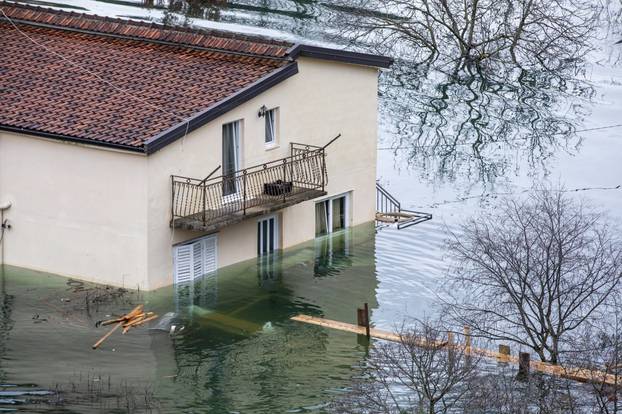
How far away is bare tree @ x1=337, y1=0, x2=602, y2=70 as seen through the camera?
6794 centimetres

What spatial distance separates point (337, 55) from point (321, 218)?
4.81 meters

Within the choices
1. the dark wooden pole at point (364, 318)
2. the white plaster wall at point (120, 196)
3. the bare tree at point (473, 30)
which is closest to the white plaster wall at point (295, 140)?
the white plaster wall at point (120, 196)

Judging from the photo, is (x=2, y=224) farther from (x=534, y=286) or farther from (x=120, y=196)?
(x=534, y=286)

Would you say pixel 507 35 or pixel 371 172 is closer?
pixel 371 172

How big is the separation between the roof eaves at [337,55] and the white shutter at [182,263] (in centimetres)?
618

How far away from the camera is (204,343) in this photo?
1406 inches

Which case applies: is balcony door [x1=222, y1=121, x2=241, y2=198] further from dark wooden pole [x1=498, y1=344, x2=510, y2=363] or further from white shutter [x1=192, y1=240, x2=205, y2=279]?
dark wooden pole [x1=498, y1=344, x2=510, y2=363]

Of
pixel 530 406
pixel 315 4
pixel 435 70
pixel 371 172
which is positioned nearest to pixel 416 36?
pixel 435 70

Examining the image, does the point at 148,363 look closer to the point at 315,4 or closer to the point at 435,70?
the point at 435,70

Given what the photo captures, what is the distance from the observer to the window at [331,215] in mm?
44438

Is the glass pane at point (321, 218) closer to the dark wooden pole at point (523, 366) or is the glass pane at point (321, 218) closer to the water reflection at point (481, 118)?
the water reflection at point (481, 118)

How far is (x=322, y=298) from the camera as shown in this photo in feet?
130

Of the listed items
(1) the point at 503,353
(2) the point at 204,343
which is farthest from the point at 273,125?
(1) the point at 503,353

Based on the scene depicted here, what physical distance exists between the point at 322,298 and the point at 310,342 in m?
3.70
